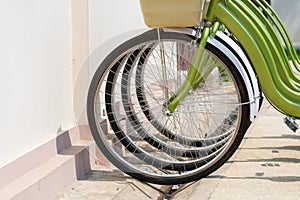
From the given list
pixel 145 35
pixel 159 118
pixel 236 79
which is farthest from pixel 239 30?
pixel 159 118

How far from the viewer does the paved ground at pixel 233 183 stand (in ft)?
8.77

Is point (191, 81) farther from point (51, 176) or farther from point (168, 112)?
point (51, 176)

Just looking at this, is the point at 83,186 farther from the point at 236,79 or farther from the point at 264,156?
the point at 264,156

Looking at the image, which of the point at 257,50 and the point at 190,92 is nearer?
the point at 257,50

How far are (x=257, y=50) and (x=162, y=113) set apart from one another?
66 centimetres

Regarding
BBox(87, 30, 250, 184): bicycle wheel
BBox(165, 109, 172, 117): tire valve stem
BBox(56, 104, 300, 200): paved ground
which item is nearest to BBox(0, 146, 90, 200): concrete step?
BBox(56, 104, 300, 200): paved ground

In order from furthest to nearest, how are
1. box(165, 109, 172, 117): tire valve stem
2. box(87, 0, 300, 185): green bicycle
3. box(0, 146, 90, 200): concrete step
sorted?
box(165, 109, 172, 117): tire valve stem < box(87, 0, 300, 185): green bicycle < box(0, 146, 90, 200): concrete step

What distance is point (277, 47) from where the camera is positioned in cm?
289

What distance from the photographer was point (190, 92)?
276cm

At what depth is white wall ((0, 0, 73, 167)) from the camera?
228 centimetres

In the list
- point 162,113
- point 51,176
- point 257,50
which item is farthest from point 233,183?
point 51,176

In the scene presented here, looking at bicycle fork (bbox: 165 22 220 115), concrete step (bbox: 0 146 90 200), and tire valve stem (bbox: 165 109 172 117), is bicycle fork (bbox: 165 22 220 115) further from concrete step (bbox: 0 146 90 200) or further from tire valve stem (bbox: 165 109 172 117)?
concrete step (bbox: 0 146 90 200)

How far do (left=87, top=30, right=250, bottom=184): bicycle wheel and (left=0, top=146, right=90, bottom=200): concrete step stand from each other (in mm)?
205

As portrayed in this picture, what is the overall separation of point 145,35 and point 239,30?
0.51 m
